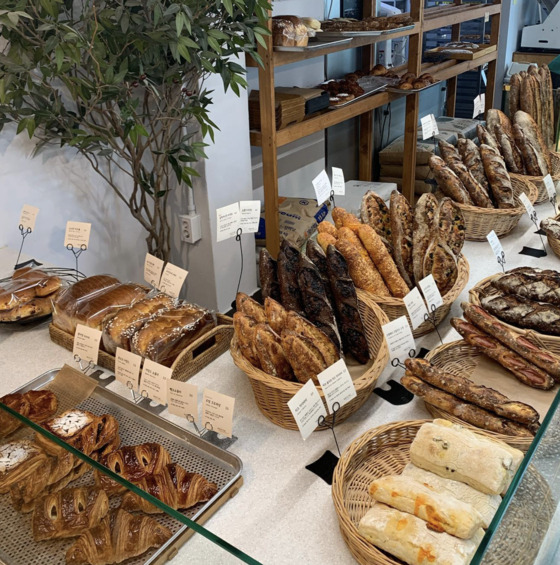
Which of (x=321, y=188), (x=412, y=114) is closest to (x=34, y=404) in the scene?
(x=321, y=188)

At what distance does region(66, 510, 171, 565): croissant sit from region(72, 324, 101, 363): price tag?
1.80 ft

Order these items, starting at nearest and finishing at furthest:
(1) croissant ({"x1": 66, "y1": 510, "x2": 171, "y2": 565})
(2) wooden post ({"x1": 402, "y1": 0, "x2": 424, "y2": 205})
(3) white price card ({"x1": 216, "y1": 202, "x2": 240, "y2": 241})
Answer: (1) croissant ({"x1": 66, "y1": 510, "x2": 171, "y2": 565})
(3) white price card ({"x1": 216, "y1": 202, "x2": 240, "y2": 241})
(2) wooden post ({"x1": 402, "y1": 0, "x2": 424, "y2": 205})

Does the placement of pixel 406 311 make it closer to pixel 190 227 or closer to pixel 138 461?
pixel 138 461

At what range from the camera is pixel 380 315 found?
1524 mm

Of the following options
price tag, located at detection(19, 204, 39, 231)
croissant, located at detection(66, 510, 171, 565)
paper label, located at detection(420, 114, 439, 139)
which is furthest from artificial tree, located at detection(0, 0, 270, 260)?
croissant, located at detection(66, 510, 171, 565)

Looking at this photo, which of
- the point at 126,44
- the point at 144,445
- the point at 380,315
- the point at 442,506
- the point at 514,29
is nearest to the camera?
the point at 442,506

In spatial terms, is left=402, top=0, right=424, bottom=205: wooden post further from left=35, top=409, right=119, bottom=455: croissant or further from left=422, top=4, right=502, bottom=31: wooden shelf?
left=35, top=409, right=119, bottom=455: croissant

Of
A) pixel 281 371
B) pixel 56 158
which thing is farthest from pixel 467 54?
pixel 281 371

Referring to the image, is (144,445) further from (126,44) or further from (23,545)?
(126,44)

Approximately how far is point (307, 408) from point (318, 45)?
2041mm

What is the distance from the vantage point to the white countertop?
1.06 meters

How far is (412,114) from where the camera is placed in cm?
402

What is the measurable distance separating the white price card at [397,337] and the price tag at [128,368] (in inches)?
23.0

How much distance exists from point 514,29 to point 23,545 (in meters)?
6.16
